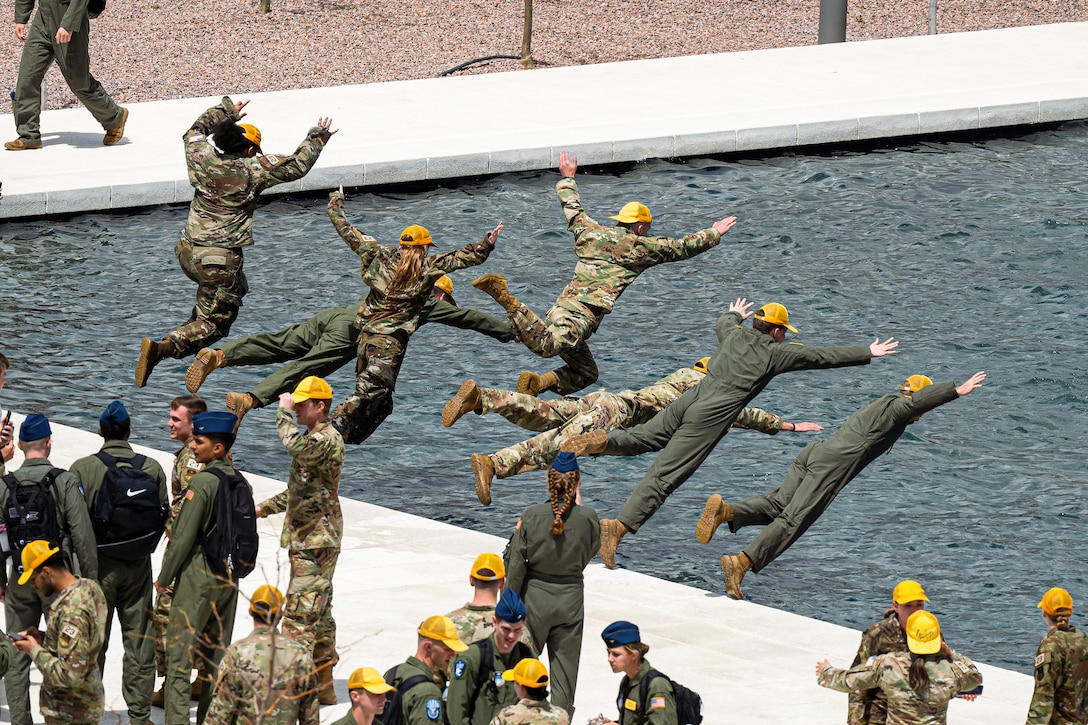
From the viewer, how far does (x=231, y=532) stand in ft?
27.9

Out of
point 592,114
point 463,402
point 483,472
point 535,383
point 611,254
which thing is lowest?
point 483,472

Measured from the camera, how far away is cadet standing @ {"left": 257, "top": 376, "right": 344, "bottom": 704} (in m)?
8.93

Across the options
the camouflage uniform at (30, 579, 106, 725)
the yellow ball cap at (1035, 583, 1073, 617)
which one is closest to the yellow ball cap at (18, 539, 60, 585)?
the camouflage uniform at (30, 579, 106, 725)

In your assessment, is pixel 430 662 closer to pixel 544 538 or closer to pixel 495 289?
pixel 544 538

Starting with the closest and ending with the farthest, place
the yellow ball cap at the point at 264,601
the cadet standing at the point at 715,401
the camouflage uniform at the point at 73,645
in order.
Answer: the yellow ball cap at the point at 264,601
the camouflage uniform at the point at 73,645
the cadet standing at the point at 715,401

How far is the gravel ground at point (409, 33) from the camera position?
24688 mm

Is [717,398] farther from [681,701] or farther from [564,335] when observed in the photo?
[681,701]

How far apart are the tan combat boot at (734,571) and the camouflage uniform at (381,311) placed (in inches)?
119

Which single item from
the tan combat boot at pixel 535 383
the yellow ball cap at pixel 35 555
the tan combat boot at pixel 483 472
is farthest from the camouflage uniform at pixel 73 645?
the tan combat boot at pixel 535 383

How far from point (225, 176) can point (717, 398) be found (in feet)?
14.4

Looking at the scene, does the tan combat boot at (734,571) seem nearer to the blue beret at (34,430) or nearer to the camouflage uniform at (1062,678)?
the camouflage uniform at (1062,678)

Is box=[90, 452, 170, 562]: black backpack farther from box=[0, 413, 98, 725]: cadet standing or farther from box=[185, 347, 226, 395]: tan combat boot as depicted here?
box=[185, 347, 226, 395]: tan combat boot

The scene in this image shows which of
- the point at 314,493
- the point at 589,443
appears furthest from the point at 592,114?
the point at 314,493

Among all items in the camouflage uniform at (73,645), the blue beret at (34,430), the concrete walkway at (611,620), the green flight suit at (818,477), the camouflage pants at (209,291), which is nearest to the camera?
the camouflage uniform at (73,645)
